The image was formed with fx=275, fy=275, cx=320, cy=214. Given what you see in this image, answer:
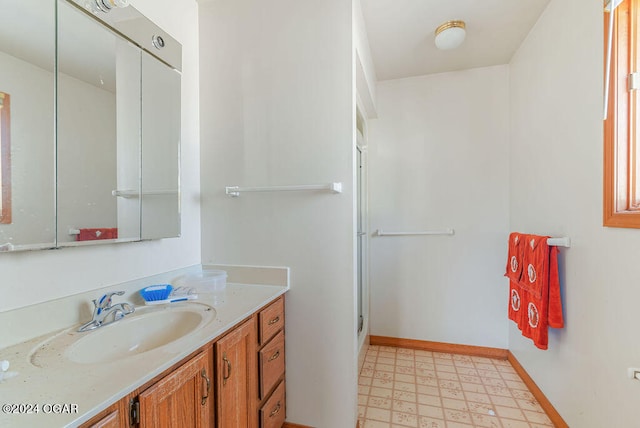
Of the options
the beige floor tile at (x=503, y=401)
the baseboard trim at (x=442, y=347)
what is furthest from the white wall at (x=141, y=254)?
the beige floor tile at (x=503, y=401)

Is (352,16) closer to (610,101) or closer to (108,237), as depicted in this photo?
(610,101)

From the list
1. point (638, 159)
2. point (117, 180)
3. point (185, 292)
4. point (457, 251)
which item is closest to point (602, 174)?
point (638, 159)

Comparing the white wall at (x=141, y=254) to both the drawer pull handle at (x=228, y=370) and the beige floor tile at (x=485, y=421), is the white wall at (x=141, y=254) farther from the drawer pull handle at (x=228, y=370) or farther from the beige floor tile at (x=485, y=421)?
the beige floor tile at (x=485, y=421)

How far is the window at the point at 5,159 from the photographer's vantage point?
0.83 metres

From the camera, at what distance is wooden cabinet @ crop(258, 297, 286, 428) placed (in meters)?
1.29

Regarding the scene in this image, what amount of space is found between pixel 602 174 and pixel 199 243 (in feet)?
6.74

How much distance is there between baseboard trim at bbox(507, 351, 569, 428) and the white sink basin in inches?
78.6

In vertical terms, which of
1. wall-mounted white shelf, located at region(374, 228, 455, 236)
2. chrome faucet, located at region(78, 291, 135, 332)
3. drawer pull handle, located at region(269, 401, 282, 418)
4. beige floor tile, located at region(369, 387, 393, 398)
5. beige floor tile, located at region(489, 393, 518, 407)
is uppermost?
wall-mounted white shelf, located at region(374, 228, 455, 236)

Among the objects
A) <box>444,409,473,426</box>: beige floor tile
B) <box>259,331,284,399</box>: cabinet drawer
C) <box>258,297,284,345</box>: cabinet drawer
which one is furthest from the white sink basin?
<box>444,409,473,426</box>: beige floor tile

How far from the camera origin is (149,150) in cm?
133

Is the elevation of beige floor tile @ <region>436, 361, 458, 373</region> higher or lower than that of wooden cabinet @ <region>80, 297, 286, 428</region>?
lower

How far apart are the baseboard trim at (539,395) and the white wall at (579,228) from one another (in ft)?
0.16

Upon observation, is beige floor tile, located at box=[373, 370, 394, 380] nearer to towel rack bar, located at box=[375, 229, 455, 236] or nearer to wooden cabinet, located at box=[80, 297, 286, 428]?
wooden cabinet, located at box=[80, 297, 286, 428]

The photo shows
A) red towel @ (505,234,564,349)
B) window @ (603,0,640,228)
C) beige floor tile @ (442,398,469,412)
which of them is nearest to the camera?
window @ (603,0,640,228)
